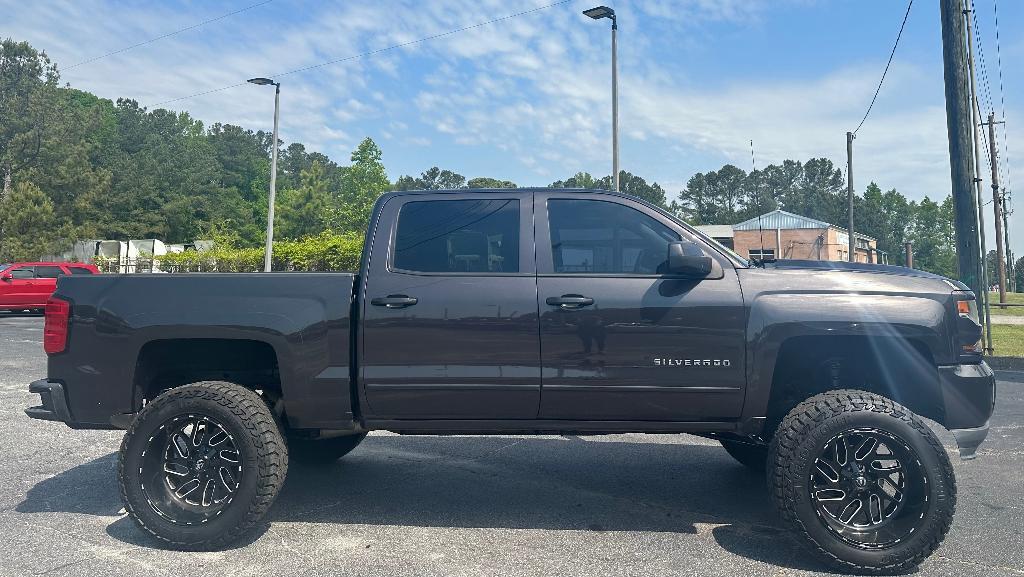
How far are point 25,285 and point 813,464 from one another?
78.2ft

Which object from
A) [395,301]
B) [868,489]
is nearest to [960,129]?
[868,489]

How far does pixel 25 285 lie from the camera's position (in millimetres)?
21031

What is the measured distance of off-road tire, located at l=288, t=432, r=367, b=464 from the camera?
5215 mm

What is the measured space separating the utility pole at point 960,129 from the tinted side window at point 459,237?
33.2 ft

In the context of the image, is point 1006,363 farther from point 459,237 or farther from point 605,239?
point 459,237

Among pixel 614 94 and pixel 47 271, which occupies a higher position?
pixel 614 94

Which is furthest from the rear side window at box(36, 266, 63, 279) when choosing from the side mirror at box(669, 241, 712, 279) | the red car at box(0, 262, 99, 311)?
the side mirror at box(669, 241, 712, 279)

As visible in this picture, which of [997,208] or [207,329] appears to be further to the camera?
[997,208]

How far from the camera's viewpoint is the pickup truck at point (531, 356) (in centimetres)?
367

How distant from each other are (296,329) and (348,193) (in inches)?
2417

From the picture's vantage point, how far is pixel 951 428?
375 centimetres

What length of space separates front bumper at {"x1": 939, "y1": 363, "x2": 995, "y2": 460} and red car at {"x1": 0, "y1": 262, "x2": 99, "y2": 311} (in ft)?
74.3

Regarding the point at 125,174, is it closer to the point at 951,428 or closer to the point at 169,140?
Result: the point at 169,140

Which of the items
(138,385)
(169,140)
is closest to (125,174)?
(169,140)
